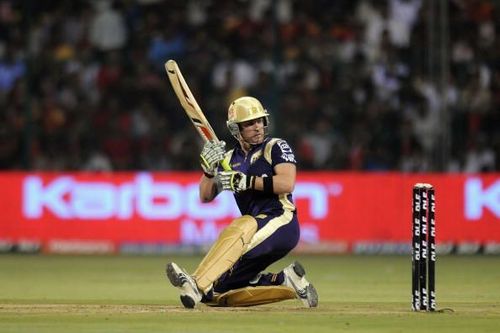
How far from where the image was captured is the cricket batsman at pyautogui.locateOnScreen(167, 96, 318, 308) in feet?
34.4

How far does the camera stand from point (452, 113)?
19156 millimetres

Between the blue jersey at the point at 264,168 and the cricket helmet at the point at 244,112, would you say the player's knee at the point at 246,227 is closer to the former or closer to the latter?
the blue jersey at the point at 264,168

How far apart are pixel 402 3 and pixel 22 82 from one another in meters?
6.21

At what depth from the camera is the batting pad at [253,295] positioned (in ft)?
35.1

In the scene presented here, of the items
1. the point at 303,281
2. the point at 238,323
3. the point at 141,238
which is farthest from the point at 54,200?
the point at 238,323

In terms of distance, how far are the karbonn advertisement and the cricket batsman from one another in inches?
308

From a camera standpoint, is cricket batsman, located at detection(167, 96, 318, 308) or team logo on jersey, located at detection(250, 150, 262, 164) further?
team logo on jersey, located at detection(250, 150, 262, 164)

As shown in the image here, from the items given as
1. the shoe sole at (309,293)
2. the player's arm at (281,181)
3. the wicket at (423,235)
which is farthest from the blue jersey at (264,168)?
the wicket at (423,235)

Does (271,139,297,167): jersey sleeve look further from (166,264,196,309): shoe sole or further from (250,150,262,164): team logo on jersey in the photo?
(166,264,196,309): shoe sole

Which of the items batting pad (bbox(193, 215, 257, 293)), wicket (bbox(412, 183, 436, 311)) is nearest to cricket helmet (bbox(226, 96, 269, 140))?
batting pad (bbox(193, 215, 257, 293))

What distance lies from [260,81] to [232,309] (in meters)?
9.31

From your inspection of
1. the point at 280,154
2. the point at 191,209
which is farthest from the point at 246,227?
the point at 191,209

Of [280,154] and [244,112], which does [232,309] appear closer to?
[280,154]

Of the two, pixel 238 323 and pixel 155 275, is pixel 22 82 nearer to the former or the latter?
pixel 155 275
